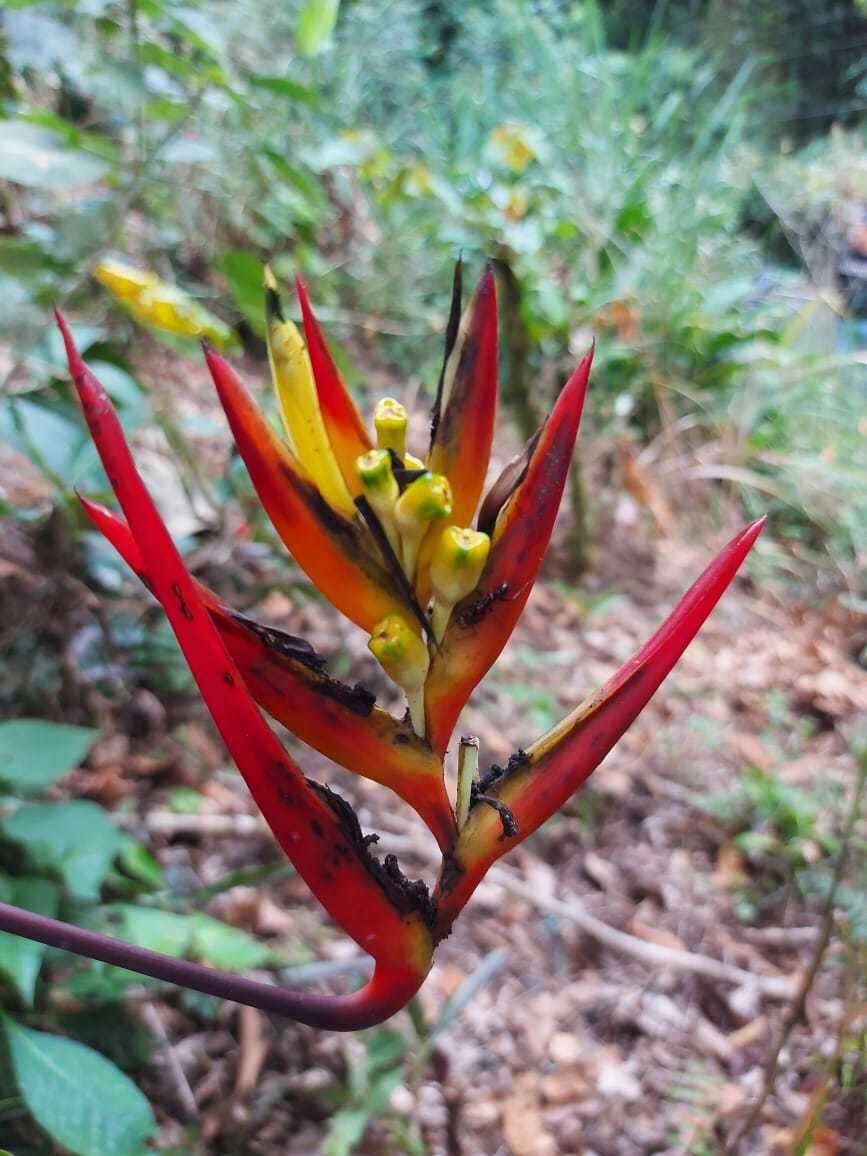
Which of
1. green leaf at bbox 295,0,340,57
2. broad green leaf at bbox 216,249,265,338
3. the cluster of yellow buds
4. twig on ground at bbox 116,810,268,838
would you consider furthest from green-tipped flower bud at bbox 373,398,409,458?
green leaf at bbox 295,0,340,57

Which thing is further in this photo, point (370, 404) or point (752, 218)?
point (752, 218)

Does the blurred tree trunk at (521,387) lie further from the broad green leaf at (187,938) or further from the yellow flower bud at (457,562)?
the yellow flower bud at (457,562)

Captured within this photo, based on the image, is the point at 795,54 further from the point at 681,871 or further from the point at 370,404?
the point at 681,871

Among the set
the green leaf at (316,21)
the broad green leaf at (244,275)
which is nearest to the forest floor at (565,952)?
the broad green leaf at (244,275)

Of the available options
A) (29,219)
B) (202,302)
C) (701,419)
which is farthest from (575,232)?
(29,219)

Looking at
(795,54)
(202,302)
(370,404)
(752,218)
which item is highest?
(795,54)

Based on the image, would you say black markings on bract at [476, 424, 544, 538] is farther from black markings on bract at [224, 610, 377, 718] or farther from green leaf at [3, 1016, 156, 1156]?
green leaf at [3, 1016, 156, 1156]

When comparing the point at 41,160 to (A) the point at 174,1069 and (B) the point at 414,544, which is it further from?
(A) the point at 174,1069

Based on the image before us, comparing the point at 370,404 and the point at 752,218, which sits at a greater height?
the point at 752,218
